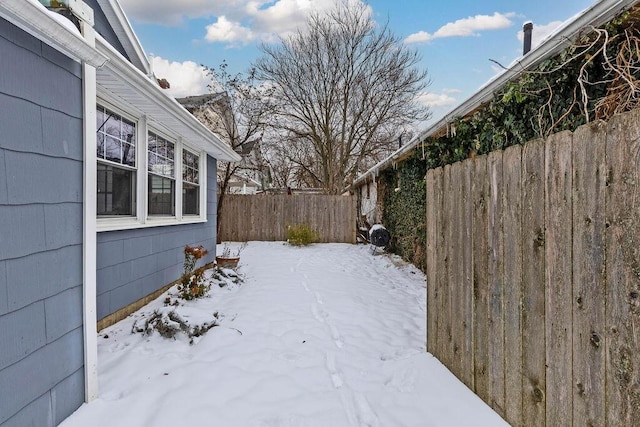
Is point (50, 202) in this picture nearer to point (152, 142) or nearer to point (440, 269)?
point (440, 269)

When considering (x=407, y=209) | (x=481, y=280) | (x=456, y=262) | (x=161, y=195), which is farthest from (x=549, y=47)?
(x=407, y=209)

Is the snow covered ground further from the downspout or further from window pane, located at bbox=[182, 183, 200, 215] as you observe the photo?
window pane, located at bbox=[182, 183, 200, 215]

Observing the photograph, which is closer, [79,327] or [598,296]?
[598,296]

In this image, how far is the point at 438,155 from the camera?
17.6 ft

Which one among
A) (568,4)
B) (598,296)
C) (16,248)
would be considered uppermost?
(568,4)

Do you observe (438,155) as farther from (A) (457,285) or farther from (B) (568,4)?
(A) (457,285)

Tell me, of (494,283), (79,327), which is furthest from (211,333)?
(494,283)

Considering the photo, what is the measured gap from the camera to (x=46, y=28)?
172 cm

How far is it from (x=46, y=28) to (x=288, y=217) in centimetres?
995

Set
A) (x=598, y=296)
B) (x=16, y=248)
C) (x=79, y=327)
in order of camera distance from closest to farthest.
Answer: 1. (x=598, y=296)
2. (x=16, y=248)
3. (x=79, y=327)

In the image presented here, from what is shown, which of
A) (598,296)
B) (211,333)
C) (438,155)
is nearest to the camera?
(598,296)

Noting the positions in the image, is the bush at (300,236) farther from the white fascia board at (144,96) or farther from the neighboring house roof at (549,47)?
the neighboring house roof at (549,47)

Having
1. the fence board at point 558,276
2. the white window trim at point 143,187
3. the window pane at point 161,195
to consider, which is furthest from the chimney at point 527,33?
the window pane at point 161,195

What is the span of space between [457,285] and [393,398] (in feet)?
2.71
